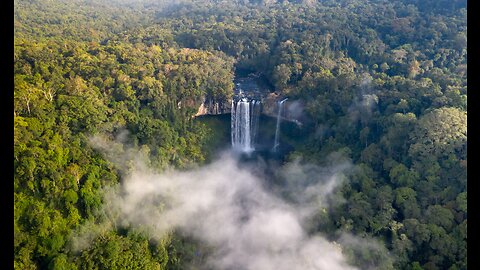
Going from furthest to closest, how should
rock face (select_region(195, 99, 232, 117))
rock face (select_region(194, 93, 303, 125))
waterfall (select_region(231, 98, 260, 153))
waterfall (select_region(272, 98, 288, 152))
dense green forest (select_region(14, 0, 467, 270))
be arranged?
rock face (select_region(195, 99, 232, 117)), rock face (select_region(194, 93, 303, 125)), waterfall (select_region(272, 98, 288, 152)), waterfall (select_region(231, 98, 260, 153)), dense green forest (select_region(14, 0, 467, 270))

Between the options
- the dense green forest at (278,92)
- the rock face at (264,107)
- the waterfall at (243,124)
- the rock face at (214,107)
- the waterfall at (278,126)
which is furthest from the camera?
the rock face at (214,107)

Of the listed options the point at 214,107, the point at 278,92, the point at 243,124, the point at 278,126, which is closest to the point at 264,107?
the point at 278,92

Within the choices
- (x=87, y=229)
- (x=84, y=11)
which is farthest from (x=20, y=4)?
(x=87, y=229)

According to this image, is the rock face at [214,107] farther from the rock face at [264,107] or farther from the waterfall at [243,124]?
the waterfall at [243,124]

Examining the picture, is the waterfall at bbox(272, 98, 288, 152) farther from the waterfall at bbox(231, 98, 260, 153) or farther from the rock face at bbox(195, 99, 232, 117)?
the rock face at bbox(195, 99, 232, 117)

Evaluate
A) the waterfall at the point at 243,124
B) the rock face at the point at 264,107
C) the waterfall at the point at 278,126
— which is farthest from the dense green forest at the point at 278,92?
the waterfall at the point at 243,124

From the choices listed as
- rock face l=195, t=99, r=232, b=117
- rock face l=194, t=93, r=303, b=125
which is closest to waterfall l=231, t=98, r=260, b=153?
rock face l=195, t=99, r=232, b=117
